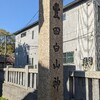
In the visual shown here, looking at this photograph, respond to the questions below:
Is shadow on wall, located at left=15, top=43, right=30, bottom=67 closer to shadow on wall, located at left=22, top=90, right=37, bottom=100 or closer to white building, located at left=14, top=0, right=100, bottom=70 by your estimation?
white building, located at left=14, top=0, right=100, bottom=70

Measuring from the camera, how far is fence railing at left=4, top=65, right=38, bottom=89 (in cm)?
1009

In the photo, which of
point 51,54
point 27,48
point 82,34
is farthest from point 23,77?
point 27,48

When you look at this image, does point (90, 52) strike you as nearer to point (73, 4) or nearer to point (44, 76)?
point (73, 4)

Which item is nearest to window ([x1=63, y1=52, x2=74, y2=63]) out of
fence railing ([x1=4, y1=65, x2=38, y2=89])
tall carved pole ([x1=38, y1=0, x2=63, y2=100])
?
fence railing ([x1=4, y1=65, x2=38, y2=89])

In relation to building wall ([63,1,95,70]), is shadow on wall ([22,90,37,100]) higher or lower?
lower

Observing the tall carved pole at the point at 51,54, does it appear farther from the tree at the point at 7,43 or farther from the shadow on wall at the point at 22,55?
the tree at the point at 7,43

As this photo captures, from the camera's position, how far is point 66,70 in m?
7.45

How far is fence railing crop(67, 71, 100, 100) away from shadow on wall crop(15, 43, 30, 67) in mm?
25928

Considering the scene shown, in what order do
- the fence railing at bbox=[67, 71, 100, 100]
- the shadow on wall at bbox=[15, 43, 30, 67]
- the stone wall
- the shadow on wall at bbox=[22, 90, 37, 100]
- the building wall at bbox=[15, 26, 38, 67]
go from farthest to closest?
the shadow on wall at bbox=[15, 43, 30, 67] < the building wall at bbox=[15, 26, 38, 67] < the stone wall < the shadow on wall at bbox=[22, 90, 37, 100] < the fence railing at bbox=[67, 71, 100, 100]

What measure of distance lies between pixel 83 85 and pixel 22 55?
96.6 feet

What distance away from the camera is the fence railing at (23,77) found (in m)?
10.1

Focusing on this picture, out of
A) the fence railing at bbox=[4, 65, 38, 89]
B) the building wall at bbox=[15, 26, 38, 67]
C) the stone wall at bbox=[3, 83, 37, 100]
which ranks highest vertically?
the building wall at bbox=[15, 26, 38, 67]

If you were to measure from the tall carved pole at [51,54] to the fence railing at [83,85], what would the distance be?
1.17 ft

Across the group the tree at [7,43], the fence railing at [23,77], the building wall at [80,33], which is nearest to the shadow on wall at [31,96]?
the fence railing at [23,77]
